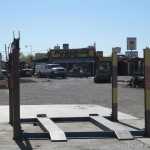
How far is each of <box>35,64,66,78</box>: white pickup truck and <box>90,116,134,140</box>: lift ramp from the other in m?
54.5

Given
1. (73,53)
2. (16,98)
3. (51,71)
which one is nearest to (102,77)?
(51,71)

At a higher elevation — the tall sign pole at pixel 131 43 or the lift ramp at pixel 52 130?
the tall sign pole at pixel 131 43

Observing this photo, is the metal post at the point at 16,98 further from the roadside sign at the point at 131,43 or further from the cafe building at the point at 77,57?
the cafe building at the point at 77,57

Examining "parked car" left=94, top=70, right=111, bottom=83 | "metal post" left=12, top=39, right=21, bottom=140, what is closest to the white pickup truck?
"parked car" left=94, top=70, right=111, bottom=83

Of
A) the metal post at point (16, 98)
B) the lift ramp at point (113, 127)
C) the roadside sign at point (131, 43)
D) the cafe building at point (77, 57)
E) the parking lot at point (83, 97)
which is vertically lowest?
the parking lot at point (83, 97)

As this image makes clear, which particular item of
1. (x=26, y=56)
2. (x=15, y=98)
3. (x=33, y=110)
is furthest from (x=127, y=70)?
(x=26, y=56)

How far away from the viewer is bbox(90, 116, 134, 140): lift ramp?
9594 mm

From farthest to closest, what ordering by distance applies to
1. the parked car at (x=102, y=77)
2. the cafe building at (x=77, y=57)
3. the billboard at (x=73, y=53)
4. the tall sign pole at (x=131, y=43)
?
the cafe building at (x=77, y=57) → the billboard at (x=73, y=53) → the tall sign pole at (x=131, y=43) → the parked car at (x=102, y=77)

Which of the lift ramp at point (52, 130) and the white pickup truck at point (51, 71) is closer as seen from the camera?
the lift ramp at point (52, 130)

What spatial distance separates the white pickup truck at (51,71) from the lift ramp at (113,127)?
54509 millimetres

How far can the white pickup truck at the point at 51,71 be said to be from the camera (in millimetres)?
66787

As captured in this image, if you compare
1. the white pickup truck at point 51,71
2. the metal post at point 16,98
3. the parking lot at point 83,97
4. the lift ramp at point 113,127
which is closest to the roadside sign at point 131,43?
the white pickup truck at point 51,71

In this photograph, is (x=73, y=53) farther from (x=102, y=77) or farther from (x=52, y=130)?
(x=52, y=130)

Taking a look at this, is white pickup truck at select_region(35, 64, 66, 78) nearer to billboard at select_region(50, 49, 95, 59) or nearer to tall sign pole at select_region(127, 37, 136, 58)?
billboard at select_region(50, 49, 95, 59)
